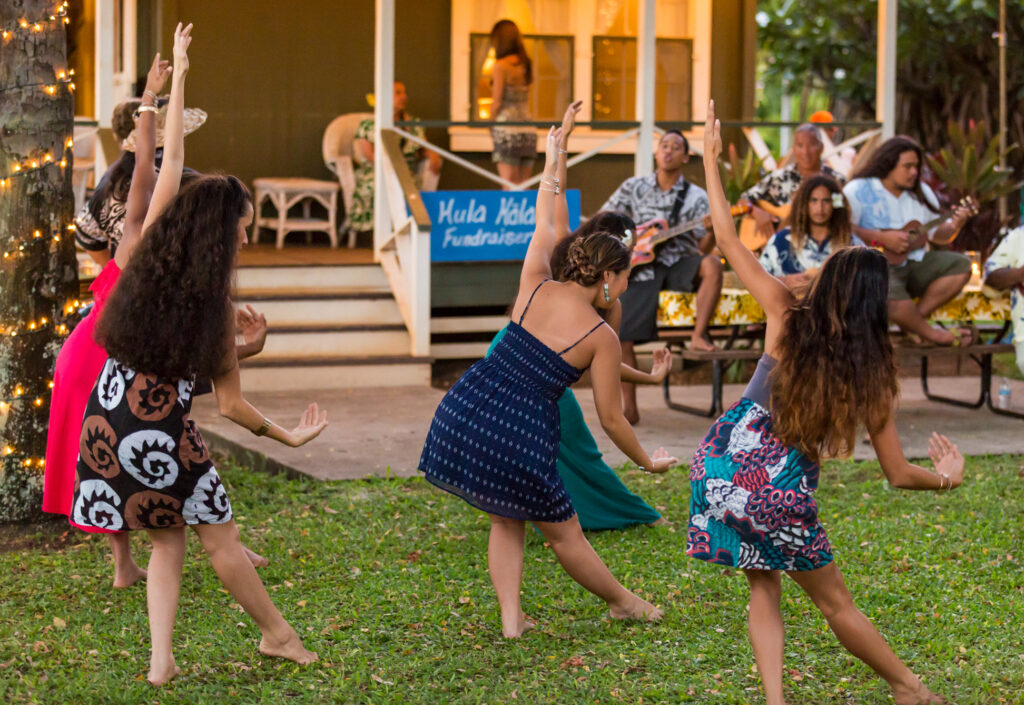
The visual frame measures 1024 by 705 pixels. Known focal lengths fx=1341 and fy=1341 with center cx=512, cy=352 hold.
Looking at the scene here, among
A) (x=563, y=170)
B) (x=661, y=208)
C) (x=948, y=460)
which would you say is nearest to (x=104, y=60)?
(x=661, y=208)

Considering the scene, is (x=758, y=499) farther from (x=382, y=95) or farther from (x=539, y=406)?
(x=382, y=95)

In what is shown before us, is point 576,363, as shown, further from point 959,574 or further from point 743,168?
point 743,168

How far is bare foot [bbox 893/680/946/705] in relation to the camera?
13.5ft

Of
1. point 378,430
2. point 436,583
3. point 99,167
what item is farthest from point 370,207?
point 436,583

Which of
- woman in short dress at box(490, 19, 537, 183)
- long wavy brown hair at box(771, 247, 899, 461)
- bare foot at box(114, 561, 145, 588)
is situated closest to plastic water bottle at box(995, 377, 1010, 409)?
woman in short dress at box(490, 19, 537, 183)

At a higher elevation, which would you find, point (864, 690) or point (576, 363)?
point (576, 363)

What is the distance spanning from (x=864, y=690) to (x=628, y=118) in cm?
925

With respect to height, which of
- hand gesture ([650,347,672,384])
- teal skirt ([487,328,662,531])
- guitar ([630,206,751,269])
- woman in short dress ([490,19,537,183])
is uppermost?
woman in short dress ([490,19,537,183])

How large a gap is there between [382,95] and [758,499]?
7180 mm

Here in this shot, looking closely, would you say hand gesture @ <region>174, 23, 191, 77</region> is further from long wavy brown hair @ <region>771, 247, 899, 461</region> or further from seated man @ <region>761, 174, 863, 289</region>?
seated man @ <region>761, 174, 863, 289</region>

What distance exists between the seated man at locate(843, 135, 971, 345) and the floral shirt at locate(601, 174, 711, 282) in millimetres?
992

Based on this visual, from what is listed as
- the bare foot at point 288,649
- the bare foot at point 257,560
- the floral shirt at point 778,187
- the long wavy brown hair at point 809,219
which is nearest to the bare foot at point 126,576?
the bare foot at point 257,560

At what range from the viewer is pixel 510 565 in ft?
15.9

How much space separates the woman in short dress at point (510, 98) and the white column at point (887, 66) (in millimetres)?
2921
